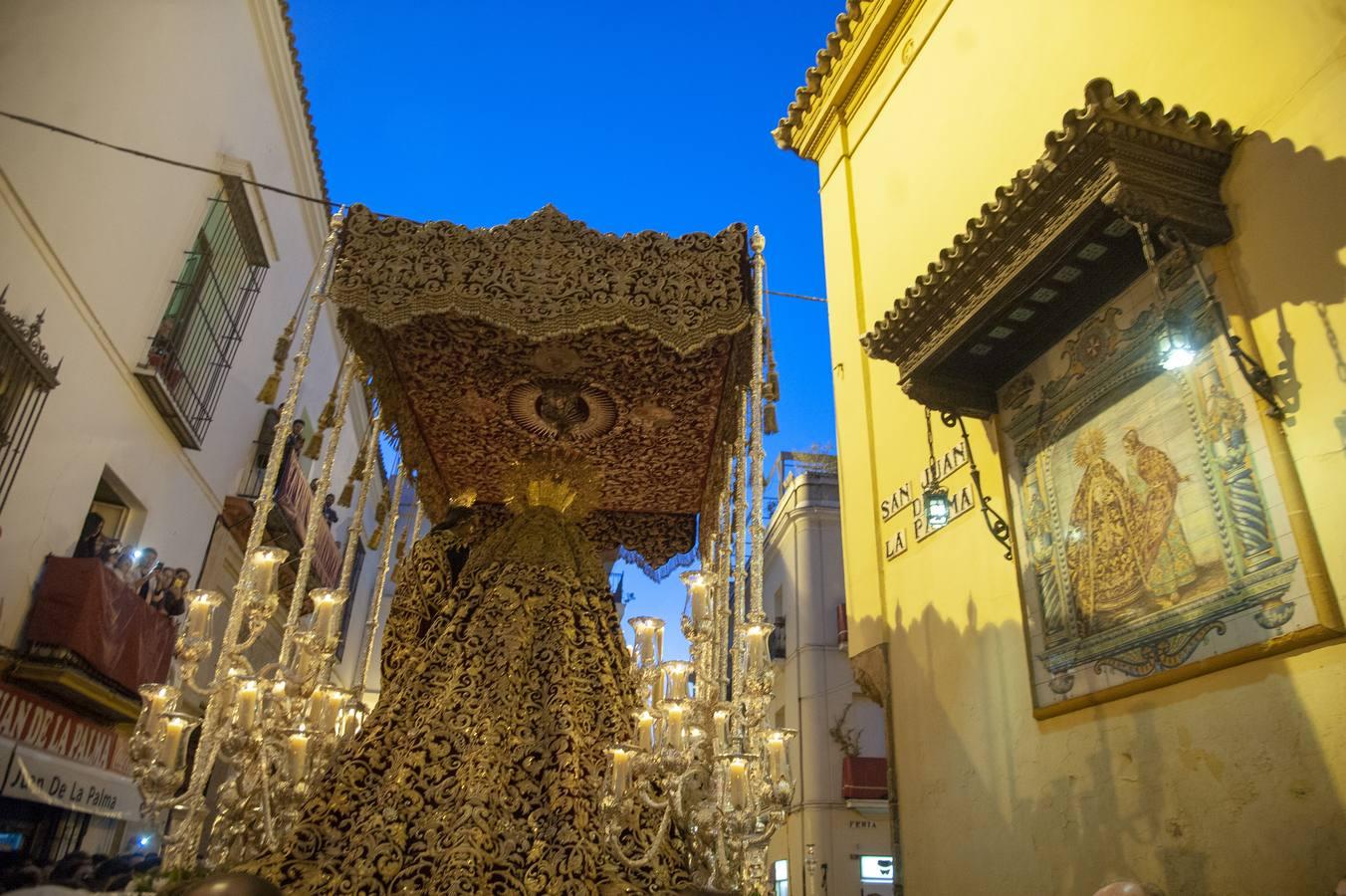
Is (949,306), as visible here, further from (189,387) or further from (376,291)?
(189,387)

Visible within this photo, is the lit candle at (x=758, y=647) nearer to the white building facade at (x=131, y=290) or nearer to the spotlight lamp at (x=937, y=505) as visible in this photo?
the spotlight lamp at (x=937, y=505)

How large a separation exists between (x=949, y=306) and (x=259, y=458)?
22.6ft

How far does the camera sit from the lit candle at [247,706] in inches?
117

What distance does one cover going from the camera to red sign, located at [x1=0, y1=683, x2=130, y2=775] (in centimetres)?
478

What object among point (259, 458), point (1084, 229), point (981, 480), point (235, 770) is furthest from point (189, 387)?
point (1084, 229)

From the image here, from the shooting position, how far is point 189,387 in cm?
679

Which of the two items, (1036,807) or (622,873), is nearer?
(622,873)

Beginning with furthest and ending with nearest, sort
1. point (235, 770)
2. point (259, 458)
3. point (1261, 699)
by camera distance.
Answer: point (259, 458)
point (235, 770)
point (1261, 699)

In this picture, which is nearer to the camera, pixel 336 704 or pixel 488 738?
pixel 488 738

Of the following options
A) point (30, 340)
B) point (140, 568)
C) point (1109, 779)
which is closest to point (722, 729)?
point (1109, 779)

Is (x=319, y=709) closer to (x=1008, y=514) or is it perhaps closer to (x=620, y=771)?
(x=620, y=771)

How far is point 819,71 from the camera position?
7.19 m

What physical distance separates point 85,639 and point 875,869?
956 centimetres

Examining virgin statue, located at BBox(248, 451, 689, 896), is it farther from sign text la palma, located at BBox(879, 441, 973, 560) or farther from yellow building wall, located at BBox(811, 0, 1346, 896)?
sign text la palma, located at BBox(879, 441, 973, 560)
